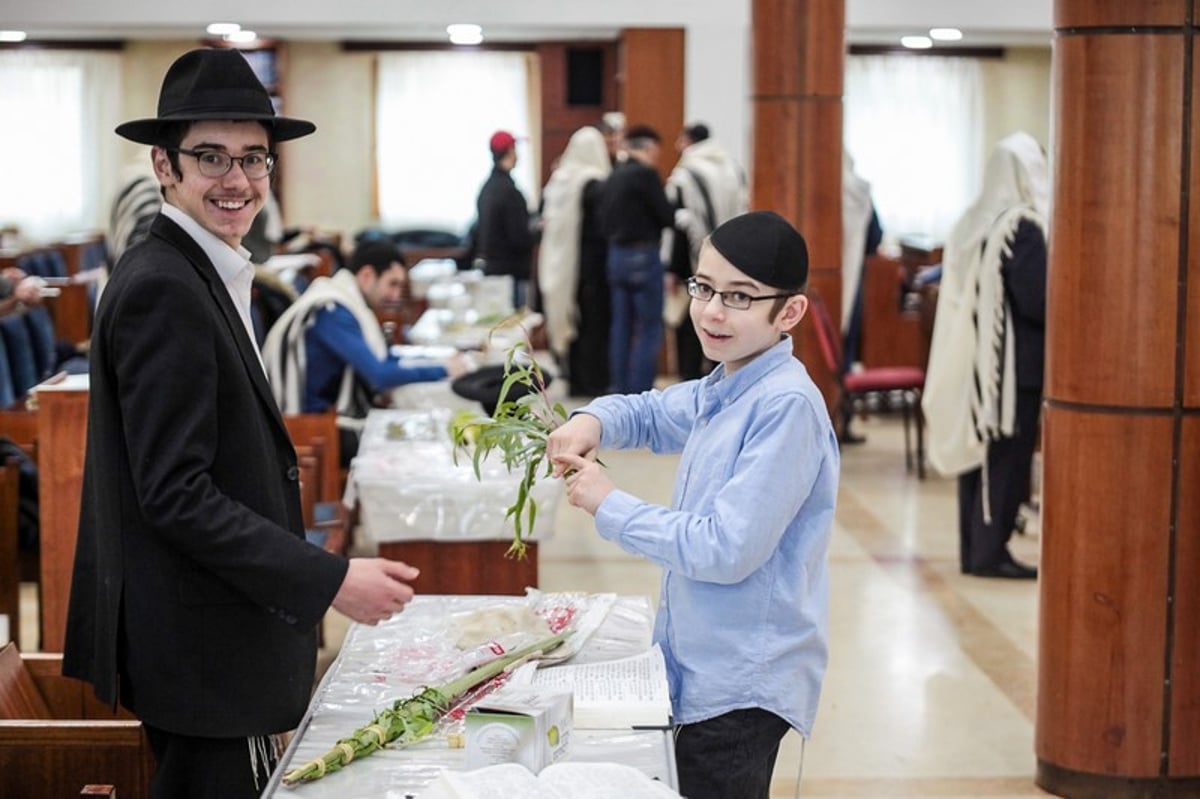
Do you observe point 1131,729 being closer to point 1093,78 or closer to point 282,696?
point 1093,78

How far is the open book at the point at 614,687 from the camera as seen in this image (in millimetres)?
2645

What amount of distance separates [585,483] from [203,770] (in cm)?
73

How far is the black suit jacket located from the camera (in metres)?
2.47

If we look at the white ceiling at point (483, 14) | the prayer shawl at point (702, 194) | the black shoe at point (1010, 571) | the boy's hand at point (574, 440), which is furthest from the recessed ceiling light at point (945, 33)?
the boy's hand at point (574, 440)

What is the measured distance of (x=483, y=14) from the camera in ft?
45.9

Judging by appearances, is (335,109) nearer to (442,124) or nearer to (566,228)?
(442,124)

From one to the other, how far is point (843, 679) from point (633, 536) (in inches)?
131

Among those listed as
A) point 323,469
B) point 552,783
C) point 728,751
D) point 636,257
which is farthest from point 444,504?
point 636,257

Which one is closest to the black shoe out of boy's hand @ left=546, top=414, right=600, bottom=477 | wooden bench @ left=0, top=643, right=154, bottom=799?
boy's hand @ left=546, top=414, right=600, bottom=477

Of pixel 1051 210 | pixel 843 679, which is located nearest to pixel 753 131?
pixel 843 679

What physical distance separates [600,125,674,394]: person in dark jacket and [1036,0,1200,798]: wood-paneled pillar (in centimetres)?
600

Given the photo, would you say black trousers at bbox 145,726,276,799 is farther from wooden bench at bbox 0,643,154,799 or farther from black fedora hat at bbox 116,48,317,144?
black fedora hat at bbox 116,48,317,144

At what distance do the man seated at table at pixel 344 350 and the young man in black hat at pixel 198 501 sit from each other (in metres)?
3.89

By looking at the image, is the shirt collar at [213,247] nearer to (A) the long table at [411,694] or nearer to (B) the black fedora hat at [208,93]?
(B) the black fedora hat at [208,93]
